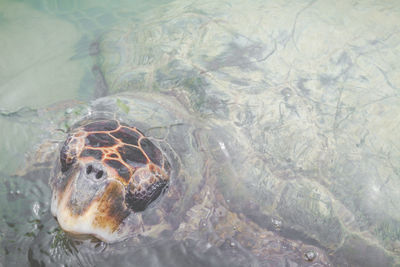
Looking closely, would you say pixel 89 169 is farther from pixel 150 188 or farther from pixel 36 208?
pixel 36 208

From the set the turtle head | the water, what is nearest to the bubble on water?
the water

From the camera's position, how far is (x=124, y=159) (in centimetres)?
208

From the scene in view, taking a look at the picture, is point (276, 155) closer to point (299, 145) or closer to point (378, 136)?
point (299, 145)

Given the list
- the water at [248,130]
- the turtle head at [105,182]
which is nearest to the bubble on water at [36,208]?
the water at [248,130]

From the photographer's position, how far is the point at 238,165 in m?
2.53

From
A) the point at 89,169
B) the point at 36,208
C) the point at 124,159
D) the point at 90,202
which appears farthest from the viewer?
the point at 36,208

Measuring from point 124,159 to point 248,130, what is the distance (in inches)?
44.0

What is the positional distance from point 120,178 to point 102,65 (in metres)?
2.26

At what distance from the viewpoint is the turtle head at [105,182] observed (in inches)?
71.7

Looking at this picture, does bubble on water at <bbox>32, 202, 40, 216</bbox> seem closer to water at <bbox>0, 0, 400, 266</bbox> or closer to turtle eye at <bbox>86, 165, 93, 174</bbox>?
water at <bbox>0, 0, 400, 266</bbox>

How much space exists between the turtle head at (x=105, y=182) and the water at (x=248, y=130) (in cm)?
23

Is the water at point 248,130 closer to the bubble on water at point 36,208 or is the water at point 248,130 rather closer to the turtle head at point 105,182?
the bubble on water at point 36,208

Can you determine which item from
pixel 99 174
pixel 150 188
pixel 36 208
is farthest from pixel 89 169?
pixel 36 208

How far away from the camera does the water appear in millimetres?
2270
